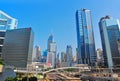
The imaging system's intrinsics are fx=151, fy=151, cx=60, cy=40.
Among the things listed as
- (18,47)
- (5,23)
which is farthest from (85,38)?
(5,23)

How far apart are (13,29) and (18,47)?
47.8ft

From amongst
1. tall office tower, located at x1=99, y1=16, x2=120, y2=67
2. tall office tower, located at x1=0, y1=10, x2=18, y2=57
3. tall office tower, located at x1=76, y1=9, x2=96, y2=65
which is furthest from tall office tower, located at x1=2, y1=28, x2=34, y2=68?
tall office tower, located at x1=76, y1=9, x2=96, y2=65

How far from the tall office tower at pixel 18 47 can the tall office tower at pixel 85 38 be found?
81.7 metres

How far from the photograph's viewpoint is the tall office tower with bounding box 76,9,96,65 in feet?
550

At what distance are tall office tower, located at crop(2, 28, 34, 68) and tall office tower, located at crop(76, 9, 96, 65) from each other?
8167 centimetres

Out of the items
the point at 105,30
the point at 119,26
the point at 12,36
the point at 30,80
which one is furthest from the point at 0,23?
the point at 119,26

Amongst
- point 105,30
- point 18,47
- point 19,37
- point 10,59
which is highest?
point 105,30

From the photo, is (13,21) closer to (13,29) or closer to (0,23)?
(13,29)

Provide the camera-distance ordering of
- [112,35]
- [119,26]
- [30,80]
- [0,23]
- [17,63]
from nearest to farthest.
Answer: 1. [30,80]
2. [0,23]
3. [17,63]
4. [112,35]
5. [119,26]

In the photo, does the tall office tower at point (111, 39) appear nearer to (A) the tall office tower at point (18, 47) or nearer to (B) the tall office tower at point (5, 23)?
(A) the tall office tower at point (18, 47)

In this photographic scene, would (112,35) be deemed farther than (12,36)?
Yes

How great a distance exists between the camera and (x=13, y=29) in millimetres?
109625

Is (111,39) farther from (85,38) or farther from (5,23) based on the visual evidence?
(5,23)

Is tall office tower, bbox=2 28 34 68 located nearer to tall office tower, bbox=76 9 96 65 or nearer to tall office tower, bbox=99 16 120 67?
tall office tower, bbox=99 16 120 67
